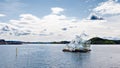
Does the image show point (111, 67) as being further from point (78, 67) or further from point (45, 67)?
point (45, 67)

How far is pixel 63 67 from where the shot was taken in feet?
289

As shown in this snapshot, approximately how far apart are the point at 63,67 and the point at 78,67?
6963mm

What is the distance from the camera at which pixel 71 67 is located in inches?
3524

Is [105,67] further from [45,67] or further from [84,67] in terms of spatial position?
[45,67]

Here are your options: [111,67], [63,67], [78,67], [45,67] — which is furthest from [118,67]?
[45,67]

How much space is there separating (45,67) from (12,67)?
1284 centimetres

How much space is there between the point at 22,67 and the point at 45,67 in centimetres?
904

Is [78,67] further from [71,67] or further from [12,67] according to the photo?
[12,67]

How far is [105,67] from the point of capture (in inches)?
3462

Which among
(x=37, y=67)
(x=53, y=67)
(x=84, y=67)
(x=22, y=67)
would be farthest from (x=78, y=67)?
(x=22, y=67)

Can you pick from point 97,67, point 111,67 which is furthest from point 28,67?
point 111,67

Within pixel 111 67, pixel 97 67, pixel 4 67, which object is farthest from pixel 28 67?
pixel 111 67

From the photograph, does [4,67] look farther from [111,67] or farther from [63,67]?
[111,67]

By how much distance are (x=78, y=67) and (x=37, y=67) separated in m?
16.6
